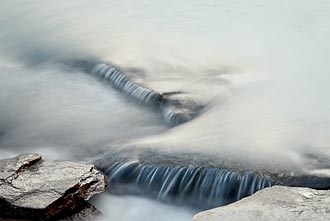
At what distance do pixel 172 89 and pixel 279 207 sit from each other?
6.96ft

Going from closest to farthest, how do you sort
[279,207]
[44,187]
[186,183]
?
[279,207]
[44,187]
[186,183]

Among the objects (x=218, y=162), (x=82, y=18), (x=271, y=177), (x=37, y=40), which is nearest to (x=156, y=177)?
(x=218, y=162)

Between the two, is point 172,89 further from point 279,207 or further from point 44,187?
point 279,207

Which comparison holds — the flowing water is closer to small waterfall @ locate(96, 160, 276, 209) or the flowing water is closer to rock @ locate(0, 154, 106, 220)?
small waterfall @ locate(96, 160, 276, 209)

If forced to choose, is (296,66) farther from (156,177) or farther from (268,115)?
(156,177)

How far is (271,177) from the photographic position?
3783mm

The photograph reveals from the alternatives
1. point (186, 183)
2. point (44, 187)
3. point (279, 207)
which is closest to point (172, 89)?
point (186, 183)

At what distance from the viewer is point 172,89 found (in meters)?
5.13

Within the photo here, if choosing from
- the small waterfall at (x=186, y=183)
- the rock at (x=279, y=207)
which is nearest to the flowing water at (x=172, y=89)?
the small waterfall at (x=186, y=183)

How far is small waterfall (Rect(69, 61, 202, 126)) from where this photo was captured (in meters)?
4.69

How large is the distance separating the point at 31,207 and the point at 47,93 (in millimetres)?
2201

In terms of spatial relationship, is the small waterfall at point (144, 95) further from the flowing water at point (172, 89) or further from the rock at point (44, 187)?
the rock at point (44, 187)

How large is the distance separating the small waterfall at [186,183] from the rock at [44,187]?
182 mm

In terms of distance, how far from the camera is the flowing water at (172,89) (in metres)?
4.03
